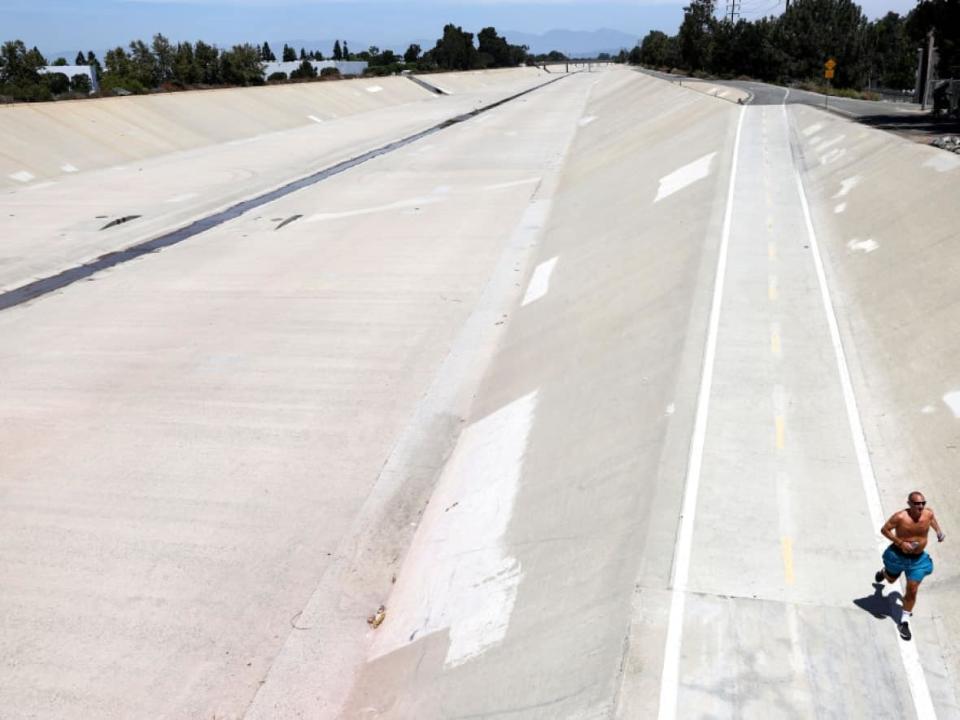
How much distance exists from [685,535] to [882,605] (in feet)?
6.46

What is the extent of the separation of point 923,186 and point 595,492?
13258mm

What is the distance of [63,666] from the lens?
903cm

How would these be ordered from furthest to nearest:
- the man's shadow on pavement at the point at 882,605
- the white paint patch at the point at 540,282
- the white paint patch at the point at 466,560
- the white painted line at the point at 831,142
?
1. the white painted line at the point at 831,142
2. the white paint patch at the point at 540,282
3. the white paint patch at the point at 466,560
4. the man's shadow on pavement at the point at 882,605

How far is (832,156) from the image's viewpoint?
2614 cm

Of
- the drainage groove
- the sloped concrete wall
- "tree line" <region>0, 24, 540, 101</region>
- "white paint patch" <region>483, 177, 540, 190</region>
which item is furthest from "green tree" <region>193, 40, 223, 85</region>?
"white paint patch" <region>483, 177, 540, 190</region>

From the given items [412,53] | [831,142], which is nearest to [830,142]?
[831,142]

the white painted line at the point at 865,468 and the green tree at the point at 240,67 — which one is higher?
the green tree at the point at 240,67

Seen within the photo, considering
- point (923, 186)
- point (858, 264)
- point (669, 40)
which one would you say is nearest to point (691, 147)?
point (923, 186)

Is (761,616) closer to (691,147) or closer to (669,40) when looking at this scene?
(691,147)

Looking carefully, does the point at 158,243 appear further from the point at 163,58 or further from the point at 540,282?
the point at 163,58

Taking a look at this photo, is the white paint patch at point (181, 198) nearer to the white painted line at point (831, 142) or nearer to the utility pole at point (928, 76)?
the white painted line at point (831, 142)

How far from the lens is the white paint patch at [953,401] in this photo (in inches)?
425

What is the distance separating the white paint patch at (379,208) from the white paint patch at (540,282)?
10971mm

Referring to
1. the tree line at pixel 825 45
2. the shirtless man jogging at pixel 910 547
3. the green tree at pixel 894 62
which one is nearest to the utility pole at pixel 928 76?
the tree line at pixel 825 45
